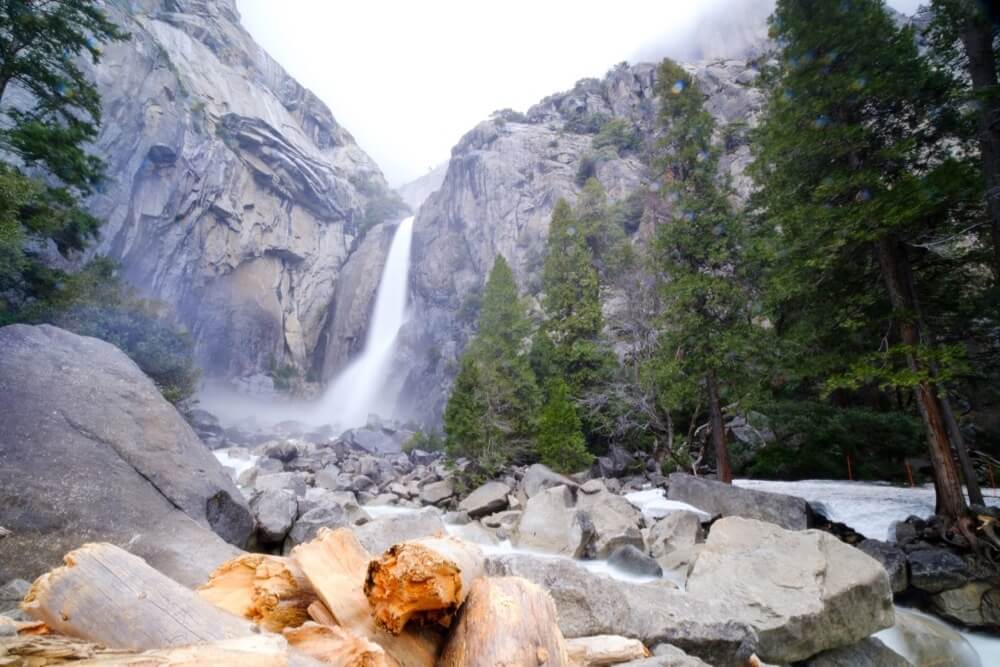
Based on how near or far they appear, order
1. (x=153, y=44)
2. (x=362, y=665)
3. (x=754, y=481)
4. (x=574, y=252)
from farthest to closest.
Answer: (x=153, y=44), (x=574, y=252), (x=754, y=481), (x=362, y=665)

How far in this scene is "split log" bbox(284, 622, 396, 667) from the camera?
1850mm

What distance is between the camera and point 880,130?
376 inches

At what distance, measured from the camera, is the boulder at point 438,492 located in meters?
15.8

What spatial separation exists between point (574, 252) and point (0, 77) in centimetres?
2135

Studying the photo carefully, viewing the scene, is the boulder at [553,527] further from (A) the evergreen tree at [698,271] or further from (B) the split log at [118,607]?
(B) the split log at [118,607]

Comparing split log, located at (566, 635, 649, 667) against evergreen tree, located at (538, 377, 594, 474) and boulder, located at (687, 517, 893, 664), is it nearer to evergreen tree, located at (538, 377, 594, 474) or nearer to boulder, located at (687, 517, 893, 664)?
boulder, located at (687, 517, 893, 664)

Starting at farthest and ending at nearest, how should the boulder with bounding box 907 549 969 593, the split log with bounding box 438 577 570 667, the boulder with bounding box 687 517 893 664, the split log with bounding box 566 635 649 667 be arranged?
1. the boulder with bounding box 907 549 969 593
2. the boulder with bounding box 687 517 893 664
3. the split log with bounding box 566 635 649 667
4. the split log with bounding box 438 577 570 667

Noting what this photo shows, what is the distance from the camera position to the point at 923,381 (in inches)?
315

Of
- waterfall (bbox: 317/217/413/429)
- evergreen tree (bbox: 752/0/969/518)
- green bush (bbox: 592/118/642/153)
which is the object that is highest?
green bush (bbox: 592/118/642/153)

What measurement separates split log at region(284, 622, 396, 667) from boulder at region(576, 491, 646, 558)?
311 inches

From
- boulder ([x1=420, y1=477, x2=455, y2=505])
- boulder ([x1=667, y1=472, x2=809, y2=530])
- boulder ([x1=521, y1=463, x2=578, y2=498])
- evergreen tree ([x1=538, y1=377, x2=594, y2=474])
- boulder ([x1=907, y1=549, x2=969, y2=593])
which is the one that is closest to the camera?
boulder ([x1=907, y1=549, x2=969, y2=593])

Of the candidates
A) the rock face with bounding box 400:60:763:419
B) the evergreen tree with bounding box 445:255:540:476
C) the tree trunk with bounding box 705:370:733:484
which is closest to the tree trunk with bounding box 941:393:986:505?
the tree trunk with bounding box 705:370:733:484

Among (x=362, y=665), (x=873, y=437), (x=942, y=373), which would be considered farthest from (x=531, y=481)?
(x=362, y=665)

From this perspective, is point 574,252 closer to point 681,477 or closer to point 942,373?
point 681,477
